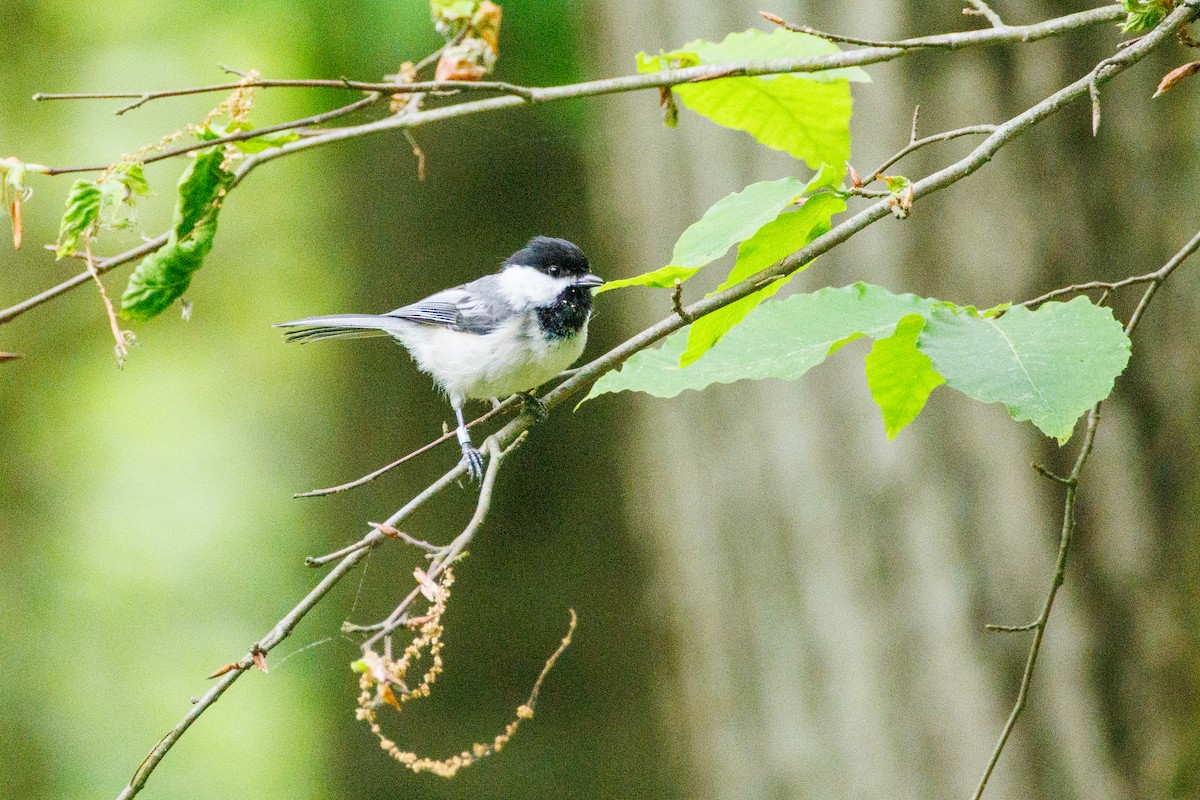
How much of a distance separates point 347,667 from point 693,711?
5.38 feet

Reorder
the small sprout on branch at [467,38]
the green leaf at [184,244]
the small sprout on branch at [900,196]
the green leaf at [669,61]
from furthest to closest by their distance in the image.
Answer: the small sprout on branch at [467,38] → the green leaf at [669,61] → the small sprout on branch at [900,196] → the green leaf at [184,244]

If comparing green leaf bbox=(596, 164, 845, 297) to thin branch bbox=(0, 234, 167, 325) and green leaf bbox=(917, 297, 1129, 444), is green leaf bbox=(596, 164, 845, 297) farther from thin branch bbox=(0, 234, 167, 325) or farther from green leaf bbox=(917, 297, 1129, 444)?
thin branch bbox=(0, 234, 167, 325)

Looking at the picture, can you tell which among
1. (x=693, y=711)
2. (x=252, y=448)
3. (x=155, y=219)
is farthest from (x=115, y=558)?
(x=693, y=711)

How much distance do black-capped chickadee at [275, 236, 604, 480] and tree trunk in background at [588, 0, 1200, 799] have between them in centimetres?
73

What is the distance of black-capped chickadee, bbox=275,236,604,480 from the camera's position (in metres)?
2.95

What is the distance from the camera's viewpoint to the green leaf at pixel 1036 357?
109 cm

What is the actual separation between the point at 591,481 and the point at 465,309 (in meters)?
1.20

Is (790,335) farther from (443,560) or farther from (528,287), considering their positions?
(528,287)

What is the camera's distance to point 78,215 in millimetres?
1224

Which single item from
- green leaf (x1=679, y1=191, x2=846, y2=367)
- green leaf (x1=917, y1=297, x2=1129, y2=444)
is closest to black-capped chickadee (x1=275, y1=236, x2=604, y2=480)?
green leaf (x1=679, y1=191, x2=846, y2=367)

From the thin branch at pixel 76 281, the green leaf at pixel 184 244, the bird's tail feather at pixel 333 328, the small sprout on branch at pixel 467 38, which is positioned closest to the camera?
the thin branch at pixel 76 281

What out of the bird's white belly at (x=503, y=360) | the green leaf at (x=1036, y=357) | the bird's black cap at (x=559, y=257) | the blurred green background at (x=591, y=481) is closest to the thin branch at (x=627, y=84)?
the green leaf at (x=1036, y=357)

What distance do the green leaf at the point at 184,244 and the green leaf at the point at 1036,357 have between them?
2.81 feet

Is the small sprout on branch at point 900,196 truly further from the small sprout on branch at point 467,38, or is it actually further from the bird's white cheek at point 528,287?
the bird's white cheek at point 528,287
